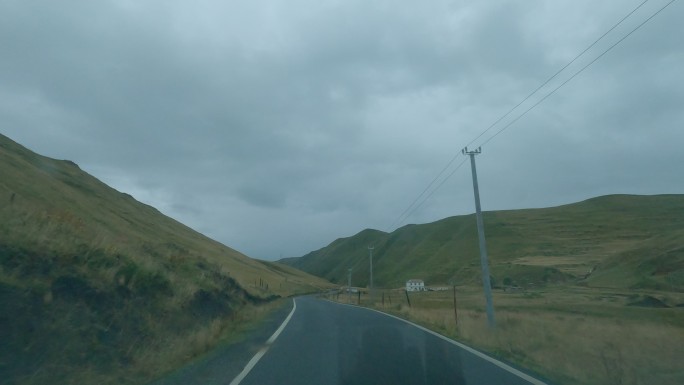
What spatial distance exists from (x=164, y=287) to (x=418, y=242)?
143015mm

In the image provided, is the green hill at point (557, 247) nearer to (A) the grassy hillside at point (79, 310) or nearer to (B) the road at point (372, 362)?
(B) the road at point (372, 362)

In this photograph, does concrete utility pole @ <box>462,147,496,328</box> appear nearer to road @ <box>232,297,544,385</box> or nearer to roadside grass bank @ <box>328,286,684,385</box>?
roadside grass bank @ <box>328,286,684,385</box>

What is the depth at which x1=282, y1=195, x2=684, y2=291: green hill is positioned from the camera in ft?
207

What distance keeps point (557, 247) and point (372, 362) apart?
10627cm

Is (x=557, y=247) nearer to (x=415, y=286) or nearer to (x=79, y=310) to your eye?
(x=415, y=286)

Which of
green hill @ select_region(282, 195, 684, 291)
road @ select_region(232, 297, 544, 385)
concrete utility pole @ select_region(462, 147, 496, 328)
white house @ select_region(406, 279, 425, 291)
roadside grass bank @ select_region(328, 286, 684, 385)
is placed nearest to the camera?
road @ select_region(232, 297, 544, 385)

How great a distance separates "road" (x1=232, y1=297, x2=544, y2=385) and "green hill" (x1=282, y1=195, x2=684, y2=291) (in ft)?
139

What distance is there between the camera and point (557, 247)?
112500mm

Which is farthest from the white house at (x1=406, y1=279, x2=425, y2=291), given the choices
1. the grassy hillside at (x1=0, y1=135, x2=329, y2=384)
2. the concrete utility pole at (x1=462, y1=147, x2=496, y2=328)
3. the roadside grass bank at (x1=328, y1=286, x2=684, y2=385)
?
the grassy hillside at (x1=0, y1=135, x2=329, y2=384)

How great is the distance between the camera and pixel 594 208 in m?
155

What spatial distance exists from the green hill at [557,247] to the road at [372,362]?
42.4 metres

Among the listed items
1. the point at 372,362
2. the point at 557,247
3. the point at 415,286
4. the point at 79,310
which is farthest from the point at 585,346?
the point at 557,247

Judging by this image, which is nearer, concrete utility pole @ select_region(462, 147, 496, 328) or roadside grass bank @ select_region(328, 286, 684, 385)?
roadside grass bank @ select_region(328, 286, 684, 385)

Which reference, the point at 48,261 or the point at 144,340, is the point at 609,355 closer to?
the point at 144,340
